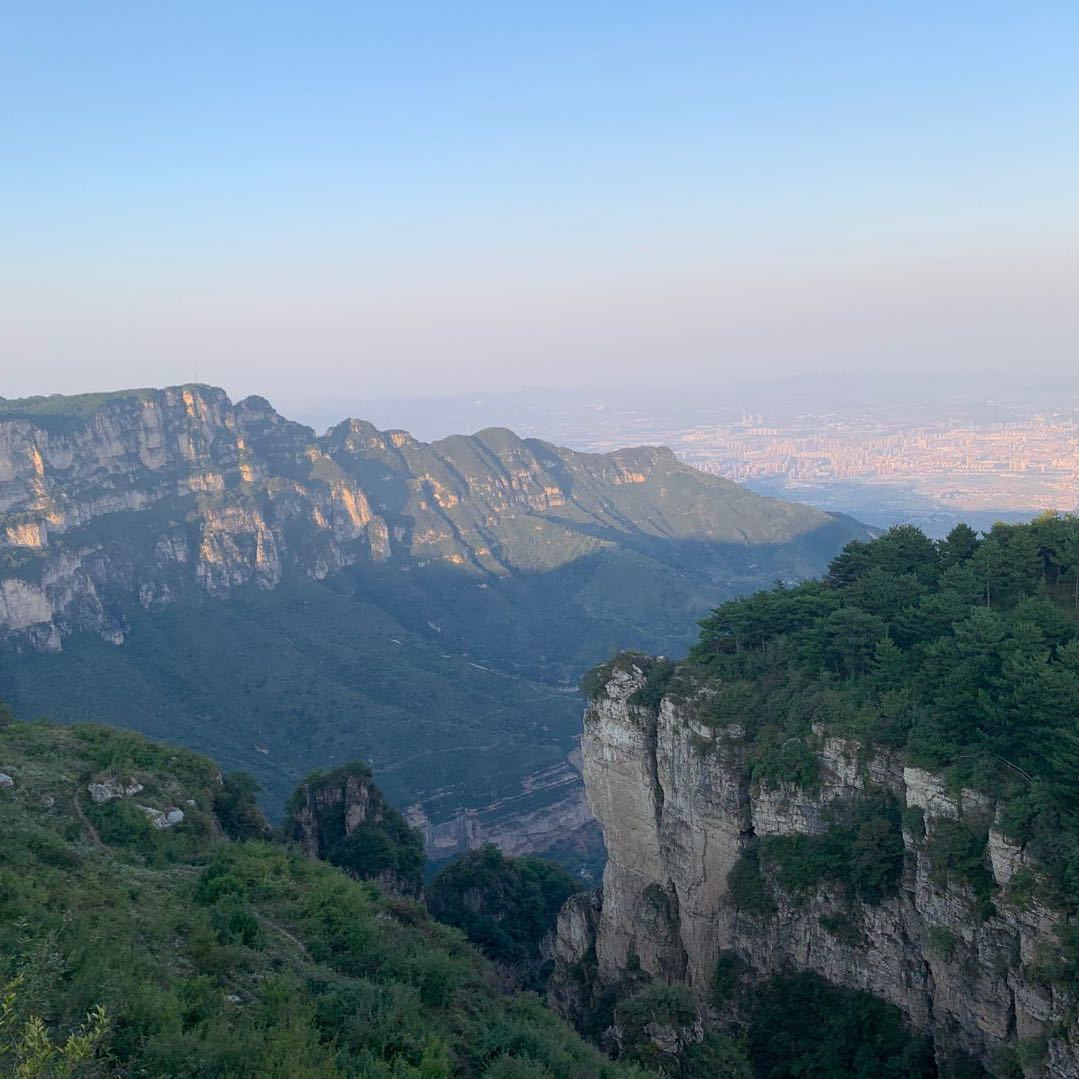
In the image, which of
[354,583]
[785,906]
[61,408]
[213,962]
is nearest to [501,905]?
[785,906]

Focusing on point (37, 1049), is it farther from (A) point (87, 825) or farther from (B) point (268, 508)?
(B) point (268, 508)

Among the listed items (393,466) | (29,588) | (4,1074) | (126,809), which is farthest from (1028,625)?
(393,466)

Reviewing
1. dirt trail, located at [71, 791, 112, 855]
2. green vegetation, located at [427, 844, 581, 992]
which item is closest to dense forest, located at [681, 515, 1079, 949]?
dirt trail, located at [71, 791, 112, 855]

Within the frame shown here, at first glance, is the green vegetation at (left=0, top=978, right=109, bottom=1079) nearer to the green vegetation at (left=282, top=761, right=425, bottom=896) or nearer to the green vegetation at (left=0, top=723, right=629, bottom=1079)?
the green vegetation at (left=0, top=723, right=629, bottom=1079)

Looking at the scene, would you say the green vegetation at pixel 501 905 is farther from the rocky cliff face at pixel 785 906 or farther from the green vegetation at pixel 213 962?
the green vegetation at pixel 213 962

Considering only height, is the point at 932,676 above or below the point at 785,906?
above
